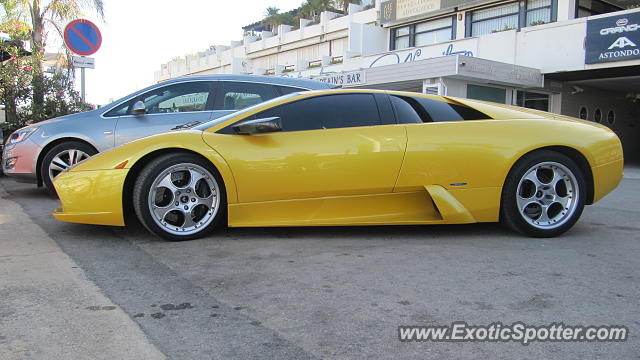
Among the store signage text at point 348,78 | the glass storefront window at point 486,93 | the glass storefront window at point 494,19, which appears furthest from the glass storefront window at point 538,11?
the store signage text at point 348,78

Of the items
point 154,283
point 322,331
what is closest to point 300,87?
point 154,283

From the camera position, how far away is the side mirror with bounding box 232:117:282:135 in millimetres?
4048

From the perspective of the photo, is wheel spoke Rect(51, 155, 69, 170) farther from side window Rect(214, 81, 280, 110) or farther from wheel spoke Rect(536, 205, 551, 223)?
wheel spoke Rect(536, 205, 551, 223)

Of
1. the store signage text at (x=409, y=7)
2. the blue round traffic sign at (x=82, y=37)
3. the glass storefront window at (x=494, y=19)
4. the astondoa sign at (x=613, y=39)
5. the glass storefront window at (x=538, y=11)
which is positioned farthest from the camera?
the store signage text at (x=409, y=7)

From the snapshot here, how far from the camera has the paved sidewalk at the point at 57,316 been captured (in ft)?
7.17

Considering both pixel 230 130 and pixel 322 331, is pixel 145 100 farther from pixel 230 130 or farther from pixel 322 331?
pixel 322 331

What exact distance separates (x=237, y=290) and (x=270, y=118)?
5.32 feet

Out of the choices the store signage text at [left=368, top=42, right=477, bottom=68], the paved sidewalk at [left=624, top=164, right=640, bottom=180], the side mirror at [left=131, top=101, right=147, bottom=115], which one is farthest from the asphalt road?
the store signage text at [left=368, top=42, right=477, bottom=68]

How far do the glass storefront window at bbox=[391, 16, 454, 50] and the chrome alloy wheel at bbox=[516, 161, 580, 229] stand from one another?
67.4 feet

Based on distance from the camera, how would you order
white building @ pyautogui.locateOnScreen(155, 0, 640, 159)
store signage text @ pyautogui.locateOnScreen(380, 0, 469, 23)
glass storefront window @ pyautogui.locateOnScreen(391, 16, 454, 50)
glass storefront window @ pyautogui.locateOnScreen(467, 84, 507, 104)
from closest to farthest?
1. white building @ pyautogui.locateOnScreen(155, 0, 640, 159)
2. glass storefront window @ pyautogui.locateOnScreen(467, 84, 507, 104)
3. store signage text @ pyautogui.locateOnScreen(380, 0, 469, 23)
4. glass storefront window @ pyautogui.locateOnScreen(391, 16, 454, 50)

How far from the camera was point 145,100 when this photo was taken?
651cm

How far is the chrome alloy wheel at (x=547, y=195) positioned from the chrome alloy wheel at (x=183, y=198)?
2.58 metres

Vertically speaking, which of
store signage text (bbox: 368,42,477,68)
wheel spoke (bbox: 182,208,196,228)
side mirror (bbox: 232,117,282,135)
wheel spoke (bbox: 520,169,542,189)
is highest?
store signage text (bbox: 368,42,477,68)

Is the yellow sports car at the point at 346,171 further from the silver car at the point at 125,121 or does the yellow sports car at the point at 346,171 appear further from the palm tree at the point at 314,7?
the palm tree at the point at 314,7
